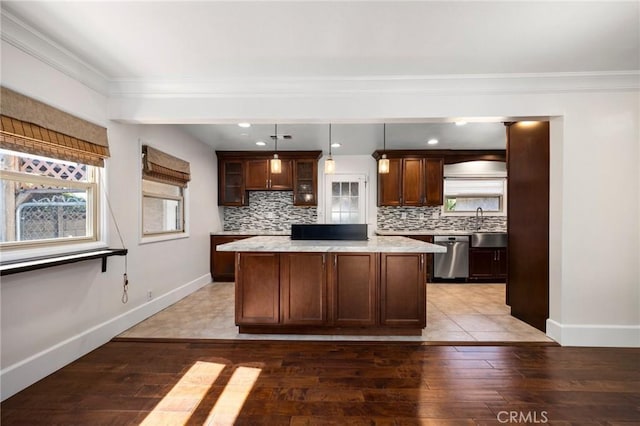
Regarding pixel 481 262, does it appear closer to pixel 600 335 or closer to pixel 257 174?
pixel 600 335

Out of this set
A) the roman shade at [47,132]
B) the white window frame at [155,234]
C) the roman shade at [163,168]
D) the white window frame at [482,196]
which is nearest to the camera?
the roman shade at [47,132]

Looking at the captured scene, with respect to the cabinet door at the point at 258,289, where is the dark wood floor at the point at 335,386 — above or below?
below

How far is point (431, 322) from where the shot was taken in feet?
10.5

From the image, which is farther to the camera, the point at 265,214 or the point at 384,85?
the point at 265,214

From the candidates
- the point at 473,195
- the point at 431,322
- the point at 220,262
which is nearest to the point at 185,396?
the point at 431,322

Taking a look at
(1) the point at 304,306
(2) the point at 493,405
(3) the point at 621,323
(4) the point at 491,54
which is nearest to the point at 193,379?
(1) the point at 304,306

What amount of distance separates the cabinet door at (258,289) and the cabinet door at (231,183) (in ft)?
9.19

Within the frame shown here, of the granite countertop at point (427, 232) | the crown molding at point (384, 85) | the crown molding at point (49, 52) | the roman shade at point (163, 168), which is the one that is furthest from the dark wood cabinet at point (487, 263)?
the crown molding at point (49, 52)

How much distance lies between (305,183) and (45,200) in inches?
148

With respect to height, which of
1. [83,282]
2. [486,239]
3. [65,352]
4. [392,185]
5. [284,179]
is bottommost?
[65,352]

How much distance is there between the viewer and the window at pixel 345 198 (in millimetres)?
5797

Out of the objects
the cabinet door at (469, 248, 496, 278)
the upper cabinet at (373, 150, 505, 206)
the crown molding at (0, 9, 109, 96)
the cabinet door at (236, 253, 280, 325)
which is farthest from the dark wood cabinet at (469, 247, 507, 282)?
the crown molding at (0, 9, 109, 96)

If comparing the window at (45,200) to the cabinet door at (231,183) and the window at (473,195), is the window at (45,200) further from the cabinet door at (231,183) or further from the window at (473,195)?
the window at (473,195)

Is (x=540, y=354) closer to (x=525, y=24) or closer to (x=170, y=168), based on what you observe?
(x=525, y=24)
